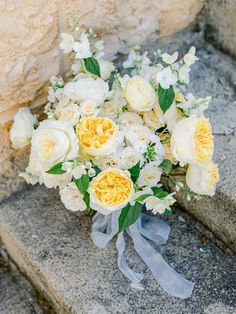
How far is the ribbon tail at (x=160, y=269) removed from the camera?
1576mm

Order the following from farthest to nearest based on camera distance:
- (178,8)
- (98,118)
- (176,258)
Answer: (178,8) < (176,258) < (98,118)

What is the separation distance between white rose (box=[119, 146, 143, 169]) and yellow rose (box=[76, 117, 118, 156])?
5 cm

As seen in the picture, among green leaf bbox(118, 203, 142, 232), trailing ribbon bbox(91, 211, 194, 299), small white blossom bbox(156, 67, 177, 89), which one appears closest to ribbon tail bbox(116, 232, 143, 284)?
trailing ribbon bbox(91, 211, 194, 299)

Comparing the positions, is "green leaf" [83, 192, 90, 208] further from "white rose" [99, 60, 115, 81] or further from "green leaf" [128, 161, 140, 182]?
"white rose" [99, 60, 115, 81]

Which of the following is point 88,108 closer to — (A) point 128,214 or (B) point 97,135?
(B) point 97,135

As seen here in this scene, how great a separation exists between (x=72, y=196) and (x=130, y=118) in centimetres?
28

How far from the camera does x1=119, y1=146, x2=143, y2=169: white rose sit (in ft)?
4.78

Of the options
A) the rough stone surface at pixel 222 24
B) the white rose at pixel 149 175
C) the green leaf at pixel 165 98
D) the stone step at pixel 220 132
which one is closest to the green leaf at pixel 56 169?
the white rose at pixel 149 175

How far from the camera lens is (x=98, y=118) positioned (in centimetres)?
142

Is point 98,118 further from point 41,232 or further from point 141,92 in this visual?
point 41,232

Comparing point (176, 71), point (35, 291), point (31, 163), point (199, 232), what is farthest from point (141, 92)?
point (35, 291)

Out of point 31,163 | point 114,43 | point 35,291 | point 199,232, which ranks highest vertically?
point 114,43

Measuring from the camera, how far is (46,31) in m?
1.66

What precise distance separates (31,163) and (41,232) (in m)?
0.26
